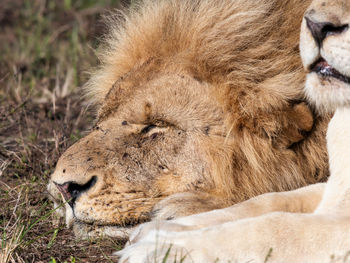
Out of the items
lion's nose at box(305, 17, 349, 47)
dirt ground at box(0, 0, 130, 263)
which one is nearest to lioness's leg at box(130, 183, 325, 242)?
dirt ground at box(0, 0, 130, 263)

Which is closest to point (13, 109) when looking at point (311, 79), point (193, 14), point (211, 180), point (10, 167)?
point (10, 167)

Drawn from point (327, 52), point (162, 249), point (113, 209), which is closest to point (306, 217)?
point (162, 249)

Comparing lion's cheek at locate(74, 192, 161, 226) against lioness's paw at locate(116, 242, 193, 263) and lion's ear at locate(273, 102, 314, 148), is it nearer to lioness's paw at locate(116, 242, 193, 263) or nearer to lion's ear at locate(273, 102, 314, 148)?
lioness's paw at locate(116, 242, 193, 263)

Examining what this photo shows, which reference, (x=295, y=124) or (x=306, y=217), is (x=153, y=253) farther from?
(x=295, y=124)

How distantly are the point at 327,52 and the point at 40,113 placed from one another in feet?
8.31

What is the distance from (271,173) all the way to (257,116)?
25 centimetres

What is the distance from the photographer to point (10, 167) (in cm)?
377

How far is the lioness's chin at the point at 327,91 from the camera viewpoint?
2602mm

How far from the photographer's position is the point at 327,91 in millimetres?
2643

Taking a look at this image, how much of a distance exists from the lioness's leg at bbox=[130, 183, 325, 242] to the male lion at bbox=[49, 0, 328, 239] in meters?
0.14

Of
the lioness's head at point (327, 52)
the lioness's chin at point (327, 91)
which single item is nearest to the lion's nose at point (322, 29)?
the lioness's head at point (327, 52)

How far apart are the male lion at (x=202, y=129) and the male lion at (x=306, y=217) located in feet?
0.49

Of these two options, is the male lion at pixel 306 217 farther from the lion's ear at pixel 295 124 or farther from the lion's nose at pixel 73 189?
the lion's nose at pixel 73 189

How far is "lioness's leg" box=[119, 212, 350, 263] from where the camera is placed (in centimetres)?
228
